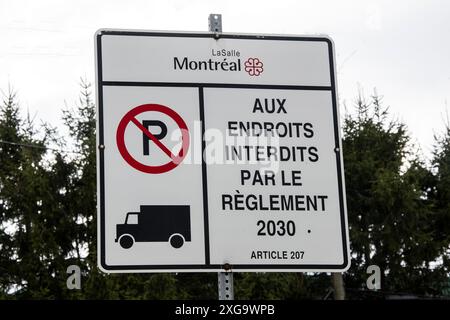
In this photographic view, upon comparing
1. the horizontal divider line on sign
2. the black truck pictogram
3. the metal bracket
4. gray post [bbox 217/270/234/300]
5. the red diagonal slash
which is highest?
the metal bracket

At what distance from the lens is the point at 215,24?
4.28 metres

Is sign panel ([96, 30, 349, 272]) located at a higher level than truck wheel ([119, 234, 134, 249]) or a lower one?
higher

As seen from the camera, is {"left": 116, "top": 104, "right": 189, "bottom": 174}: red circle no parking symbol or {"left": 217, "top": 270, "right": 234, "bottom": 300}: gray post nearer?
{"left": 217, "top": 270, "right": 234, "bottom": 300}: gray post

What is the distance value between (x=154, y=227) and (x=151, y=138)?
1.36ft

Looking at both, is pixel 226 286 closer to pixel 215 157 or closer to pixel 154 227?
pixel 154 227

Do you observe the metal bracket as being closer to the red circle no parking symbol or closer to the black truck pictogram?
the red circle no parking symbol

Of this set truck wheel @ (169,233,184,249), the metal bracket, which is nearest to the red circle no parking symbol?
truck wheel @ (169,233,184,249)

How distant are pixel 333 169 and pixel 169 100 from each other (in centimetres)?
83

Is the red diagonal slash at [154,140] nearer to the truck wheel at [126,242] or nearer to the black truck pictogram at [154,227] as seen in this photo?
the black truck pictogram at [154,227]

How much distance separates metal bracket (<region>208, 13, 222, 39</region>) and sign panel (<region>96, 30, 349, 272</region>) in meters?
0.03

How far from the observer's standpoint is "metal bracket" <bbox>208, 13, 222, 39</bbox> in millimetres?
4237

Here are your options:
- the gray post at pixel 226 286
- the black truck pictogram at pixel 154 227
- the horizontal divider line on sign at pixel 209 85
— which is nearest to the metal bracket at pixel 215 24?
the horizontal divider line on sign at pixel 209 85

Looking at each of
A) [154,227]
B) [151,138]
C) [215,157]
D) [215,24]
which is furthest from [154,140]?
[215,24]

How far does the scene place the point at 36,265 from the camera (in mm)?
23828
